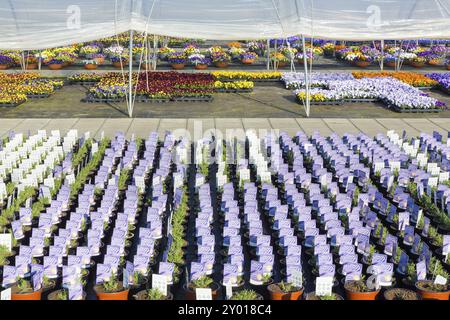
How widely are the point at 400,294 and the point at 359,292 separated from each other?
2.15ft

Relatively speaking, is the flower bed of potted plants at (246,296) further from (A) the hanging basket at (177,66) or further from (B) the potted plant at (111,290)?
(A) the hanging basket at (177,66)

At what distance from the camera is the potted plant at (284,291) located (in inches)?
350

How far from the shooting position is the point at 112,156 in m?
15.6

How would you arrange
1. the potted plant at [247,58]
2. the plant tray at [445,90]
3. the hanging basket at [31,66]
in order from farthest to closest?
1. the potted plant at [247,58]
2. the hanging basket at [31,66]
3. the plant tray at [445,90]

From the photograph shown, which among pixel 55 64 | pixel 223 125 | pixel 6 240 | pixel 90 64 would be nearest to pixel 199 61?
pixel 90 64

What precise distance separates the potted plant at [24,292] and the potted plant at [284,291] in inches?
132

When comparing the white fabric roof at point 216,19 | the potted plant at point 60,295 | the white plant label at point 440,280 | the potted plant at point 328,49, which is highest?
the white fabric roof at point 216,19

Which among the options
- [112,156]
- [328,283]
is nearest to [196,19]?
[112,156]

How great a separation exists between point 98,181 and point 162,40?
35714mm

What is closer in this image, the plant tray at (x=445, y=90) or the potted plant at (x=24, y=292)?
the potted plant at (x=24, y=292)

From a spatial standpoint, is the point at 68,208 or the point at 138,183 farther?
the point at 138,183

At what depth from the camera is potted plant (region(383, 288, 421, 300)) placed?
904 cm

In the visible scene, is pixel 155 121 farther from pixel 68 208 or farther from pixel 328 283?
pixel 328 283

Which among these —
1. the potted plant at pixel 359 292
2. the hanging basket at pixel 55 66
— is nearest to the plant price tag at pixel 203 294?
the potted plant at pixel 359 292
